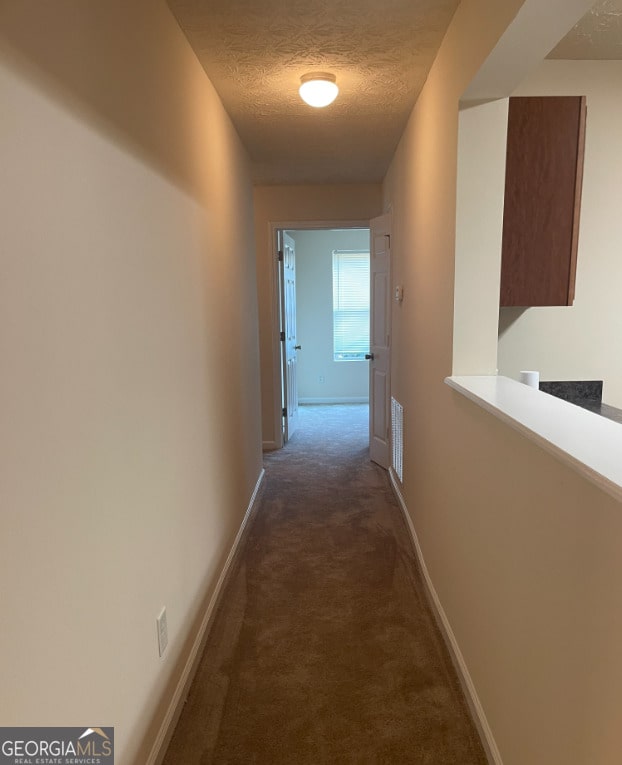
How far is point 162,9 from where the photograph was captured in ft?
5.91

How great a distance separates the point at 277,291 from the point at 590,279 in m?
2.96

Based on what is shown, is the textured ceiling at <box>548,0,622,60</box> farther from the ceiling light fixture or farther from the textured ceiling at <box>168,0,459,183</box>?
the ceiling light fixture

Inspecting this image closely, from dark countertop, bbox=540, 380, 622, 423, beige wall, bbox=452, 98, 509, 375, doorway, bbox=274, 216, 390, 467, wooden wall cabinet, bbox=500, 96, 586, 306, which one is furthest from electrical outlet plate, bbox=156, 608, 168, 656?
doorway, bbox=274, 216, 390, 467

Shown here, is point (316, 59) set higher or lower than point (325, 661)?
higher

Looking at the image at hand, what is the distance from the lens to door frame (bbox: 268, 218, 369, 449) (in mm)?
4891

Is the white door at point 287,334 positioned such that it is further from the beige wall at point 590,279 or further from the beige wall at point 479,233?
the beige wall at point 479,233

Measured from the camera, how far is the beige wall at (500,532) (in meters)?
0.96

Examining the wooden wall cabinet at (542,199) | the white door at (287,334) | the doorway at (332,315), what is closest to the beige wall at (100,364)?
the wooden wall cabinet at (542,199)

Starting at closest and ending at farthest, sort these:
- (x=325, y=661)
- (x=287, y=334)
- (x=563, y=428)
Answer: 1. (x=563, y=428)
2. (x=325, y=661)
3. (x=287, y=334)

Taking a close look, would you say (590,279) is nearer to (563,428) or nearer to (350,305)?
(563,428)

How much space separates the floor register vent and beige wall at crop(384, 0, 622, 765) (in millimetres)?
606

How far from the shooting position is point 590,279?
2713mm

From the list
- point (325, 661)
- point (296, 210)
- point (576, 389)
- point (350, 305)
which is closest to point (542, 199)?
point (576, 389)

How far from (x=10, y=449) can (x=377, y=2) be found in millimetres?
1945
